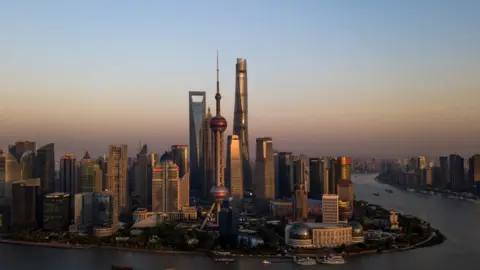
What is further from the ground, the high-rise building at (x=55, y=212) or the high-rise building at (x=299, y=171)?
the high-rise building at (x=299, y=171)

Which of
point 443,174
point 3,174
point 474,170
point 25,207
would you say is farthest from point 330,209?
point 443,174

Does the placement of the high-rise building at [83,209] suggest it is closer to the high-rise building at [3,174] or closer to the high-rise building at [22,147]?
the high-rise building at [3,174]

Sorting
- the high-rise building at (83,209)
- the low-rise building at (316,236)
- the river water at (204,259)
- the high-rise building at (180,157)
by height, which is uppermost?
the high-rise building at (180,157)

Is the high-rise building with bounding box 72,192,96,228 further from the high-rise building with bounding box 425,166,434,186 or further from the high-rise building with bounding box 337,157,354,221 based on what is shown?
the high-rise building with bounding box 425,166,434,186

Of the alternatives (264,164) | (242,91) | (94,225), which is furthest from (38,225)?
(242,91)

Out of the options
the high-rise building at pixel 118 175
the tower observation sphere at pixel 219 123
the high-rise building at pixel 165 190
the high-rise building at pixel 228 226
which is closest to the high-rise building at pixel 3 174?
the high-rise building at pixel 118 175

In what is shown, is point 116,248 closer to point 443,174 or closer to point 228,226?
point 228,226

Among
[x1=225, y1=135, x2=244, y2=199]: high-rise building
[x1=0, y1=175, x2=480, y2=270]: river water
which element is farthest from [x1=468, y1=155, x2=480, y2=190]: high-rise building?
[x1=0, y1=175, x2=480, y2=270]: river water
